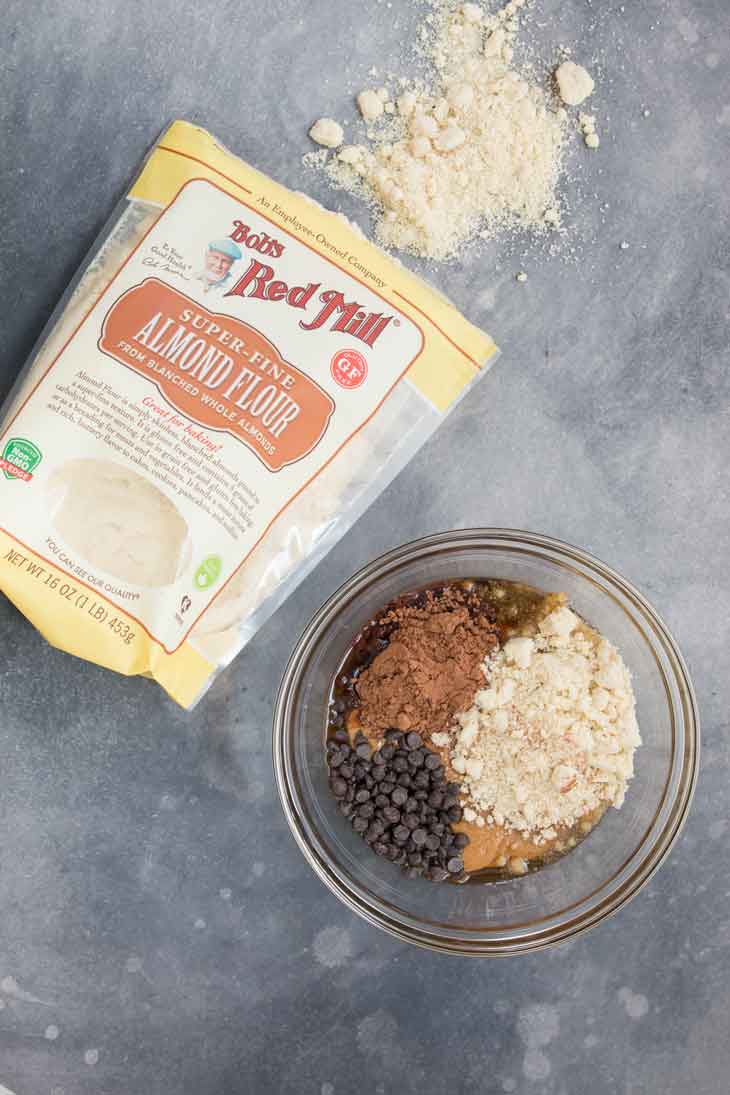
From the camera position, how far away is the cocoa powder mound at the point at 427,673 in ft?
3.77

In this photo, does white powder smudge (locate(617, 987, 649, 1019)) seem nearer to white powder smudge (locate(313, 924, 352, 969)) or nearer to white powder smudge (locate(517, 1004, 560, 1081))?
white powder smudge (locate(517, 1004, 560, 1081))

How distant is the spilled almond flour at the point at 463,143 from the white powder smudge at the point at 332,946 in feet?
3.41

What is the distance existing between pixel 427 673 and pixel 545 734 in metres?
0.17

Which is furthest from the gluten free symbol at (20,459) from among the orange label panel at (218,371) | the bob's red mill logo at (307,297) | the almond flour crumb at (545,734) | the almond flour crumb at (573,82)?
the almond flour crumb at (573,82)

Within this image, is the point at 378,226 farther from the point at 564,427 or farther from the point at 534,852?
the point at 534,852

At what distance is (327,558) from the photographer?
130 cm

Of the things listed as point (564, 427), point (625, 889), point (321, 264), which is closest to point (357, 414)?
point (321, 264)

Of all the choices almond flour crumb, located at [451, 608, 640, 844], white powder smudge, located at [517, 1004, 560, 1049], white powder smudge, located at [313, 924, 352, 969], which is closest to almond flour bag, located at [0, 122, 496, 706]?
almond flour crumb, located at [451, 608, 640, 844]

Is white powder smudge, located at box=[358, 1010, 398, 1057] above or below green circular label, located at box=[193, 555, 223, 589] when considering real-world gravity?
below

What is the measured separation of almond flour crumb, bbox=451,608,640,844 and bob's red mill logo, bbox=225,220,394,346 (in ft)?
1.57

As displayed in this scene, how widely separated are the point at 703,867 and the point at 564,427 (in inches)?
28.3

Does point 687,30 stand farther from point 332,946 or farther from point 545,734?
point 332,946

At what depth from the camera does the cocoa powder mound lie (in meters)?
1.15

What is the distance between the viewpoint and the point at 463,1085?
4.42 ft
